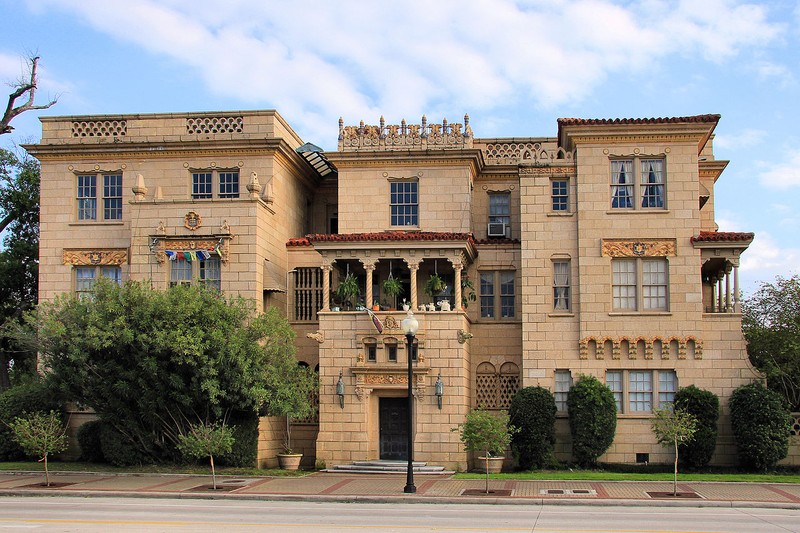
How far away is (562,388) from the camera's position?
120 feet

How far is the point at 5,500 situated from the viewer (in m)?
27.2

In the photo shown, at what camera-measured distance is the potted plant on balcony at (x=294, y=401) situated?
3412 cm

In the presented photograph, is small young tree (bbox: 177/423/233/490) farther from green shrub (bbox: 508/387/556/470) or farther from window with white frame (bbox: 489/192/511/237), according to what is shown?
window with white frame (bbox: 489/192/511/237)

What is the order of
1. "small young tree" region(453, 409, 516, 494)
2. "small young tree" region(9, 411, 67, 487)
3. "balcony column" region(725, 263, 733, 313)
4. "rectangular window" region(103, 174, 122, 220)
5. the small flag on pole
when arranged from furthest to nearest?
"rectangular window" region(103, 174, 122, 220), "balcony column" region(725, 263, 733, 313), the small flag on pole, "small young tree" region(9, 411, 67, 487), "small young tree" region(453, 409, 516, 494)

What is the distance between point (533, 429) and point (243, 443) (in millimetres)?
10451

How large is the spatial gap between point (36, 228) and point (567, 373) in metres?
25.7

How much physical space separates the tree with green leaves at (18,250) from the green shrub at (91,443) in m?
7.73

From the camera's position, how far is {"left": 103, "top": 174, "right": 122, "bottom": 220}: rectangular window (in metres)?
39.7

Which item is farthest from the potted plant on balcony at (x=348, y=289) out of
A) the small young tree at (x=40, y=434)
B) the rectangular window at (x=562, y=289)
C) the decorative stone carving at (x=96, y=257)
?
the small young tree at (x=40, y=434)

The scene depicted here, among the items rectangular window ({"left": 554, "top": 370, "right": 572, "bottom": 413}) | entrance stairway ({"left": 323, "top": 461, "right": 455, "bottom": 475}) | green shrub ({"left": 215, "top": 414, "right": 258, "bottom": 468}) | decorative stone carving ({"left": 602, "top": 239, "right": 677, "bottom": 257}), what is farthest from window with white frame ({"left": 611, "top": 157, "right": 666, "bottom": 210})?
green shrub ({"left": 215, "top": 414, "right": 258, "bottom": 468})

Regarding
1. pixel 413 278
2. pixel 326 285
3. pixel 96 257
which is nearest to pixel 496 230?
pixel 413 278

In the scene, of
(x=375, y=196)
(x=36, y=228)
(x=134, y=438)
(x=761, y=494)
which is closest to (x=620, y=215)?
(x=375, y=196)

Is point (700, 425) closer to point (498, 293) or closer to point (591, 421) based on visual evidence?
point (591, 421)

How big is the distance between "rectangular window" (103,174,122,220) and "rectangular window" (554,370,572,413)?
18.7 m
